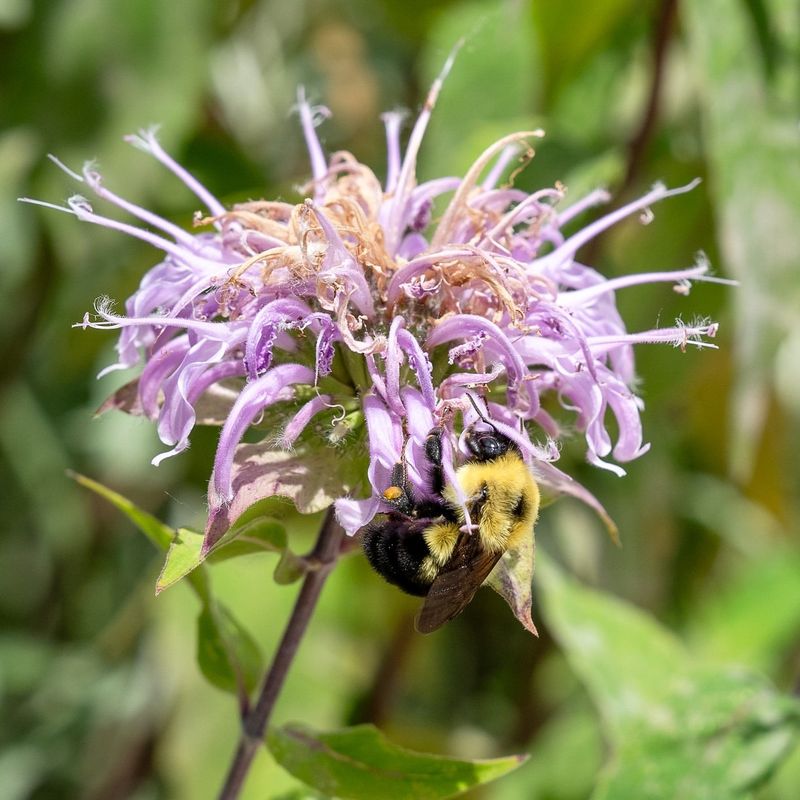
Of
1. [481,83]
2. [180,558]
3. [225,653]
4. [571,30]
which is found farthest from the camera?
[571,30]

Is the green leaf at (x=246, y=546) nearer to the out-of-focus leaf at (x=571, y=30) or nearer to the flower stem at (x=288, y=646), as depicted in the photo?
the flower stem at (x=288, y=646)

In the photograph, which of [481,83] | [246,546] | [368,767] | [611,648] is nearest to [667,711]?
[611,648]

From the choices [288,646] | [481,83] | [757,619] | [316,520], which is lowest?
[757,619]

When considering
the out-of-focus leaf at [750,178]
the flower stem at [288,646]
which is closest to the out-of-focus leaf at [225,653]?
the flower stem at [288,646]

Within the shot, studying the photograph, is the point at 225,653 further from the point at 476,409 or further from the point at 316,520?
the point at 316,520

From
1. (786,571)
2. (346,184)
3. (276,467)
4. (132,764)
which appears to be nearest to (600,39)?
(346,184)

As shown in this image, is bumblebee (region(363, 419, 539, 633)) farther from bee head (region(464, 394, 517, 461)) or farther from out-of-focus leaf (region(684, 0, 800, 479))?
out-of-focus leaf (region(684, 0, 800, 479))

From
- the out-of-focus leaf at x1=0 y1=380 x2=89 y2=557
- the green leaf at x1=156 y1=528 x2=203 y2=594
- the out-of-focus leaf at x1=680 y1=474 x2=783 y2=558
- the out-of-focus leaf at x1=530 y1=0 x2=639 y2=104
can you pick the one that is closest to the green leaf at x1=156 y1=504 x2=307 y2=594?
the green leaf at x1=156 y1=528 x2=203 y2=594
